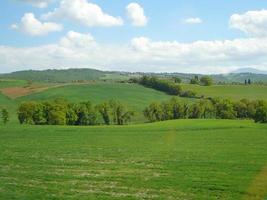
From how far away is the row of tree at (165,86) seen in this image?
16207cm

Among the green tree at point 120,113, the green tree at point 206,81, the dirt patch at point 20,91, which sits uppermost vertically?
the green tree at point 206,81

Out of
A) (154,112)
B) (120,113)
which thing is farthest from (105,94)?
(120,113)

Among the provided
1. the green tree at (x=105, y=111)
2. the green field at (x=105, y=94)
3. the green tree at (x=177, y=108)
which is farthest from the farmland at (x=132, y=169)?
the green field at (x=105, y=94)

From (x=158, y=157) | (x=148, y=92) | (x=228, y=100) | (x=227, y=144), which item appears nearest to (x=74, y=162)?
(x=158, y=157)

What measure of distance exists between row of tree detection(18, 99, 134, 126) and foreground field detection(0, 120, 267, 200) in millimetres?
52961

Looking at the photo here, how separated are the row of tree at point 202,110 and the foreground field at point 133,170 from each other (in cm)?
6780

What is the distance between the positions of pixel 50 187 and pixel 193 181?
8.72 meters

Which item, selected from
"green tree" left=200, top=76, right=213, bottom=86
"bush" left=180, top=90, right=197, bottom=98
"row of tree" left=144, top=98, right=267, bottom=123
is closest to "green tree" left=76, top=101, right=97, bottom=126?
"row of tree" left=144, top=98, right=267, bottom=123

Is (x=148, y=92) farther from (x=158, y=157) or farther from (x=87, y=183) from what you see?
(x=87, y=183)

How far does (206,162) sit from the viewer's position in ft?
122

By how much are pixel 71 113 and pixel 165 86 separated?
6810 centimetres

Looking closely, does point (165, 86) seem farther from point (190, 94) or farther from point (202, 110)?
point (202, 110)

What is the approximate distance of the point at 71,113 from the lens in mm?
113312

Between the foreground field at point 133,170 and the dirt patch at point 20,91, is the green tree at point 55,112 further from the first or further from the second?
the foreground field at point 133,170
